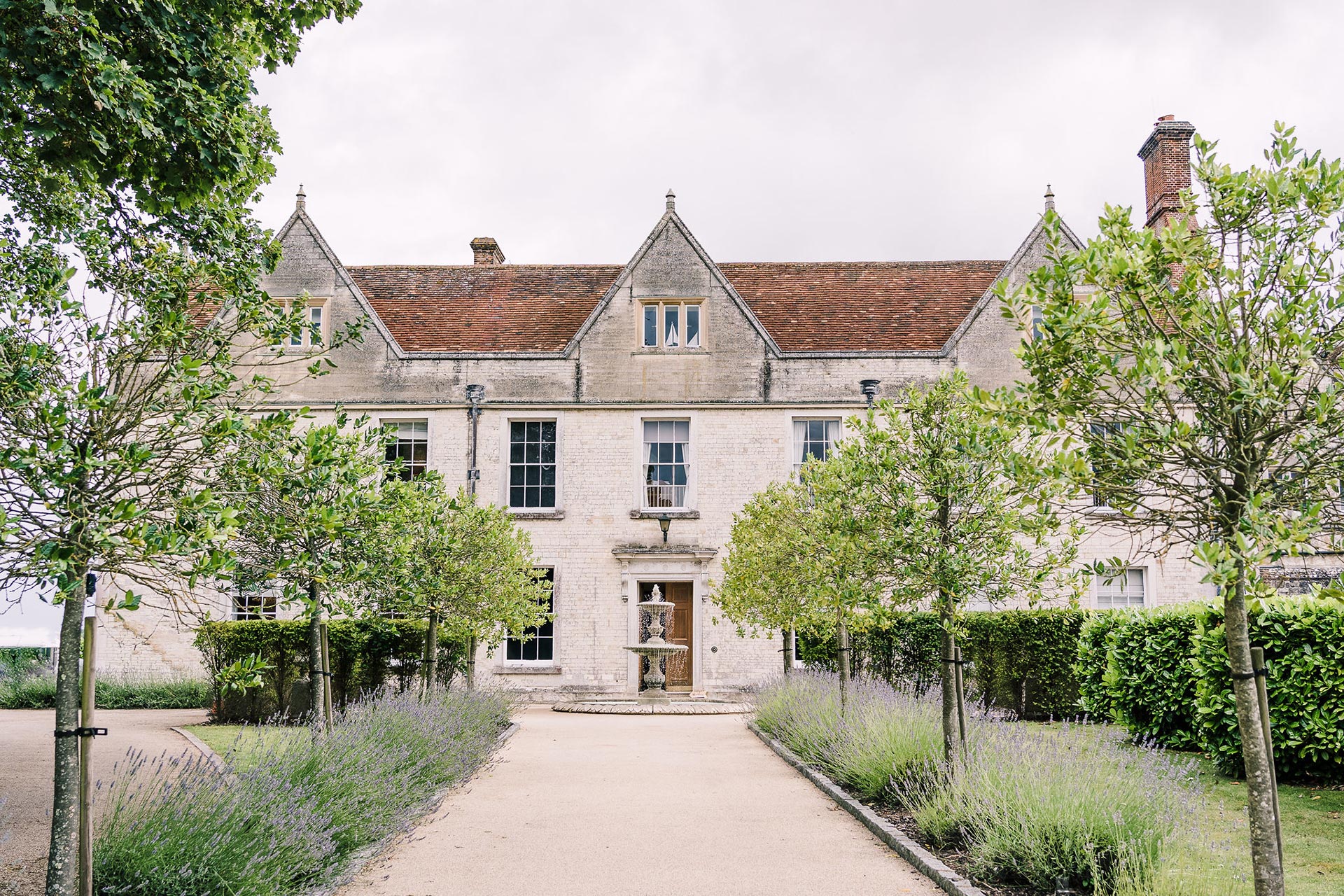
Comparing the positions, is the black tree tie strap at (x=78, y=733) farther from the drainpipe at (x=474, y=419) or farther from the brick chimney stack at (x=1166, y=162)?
the brick chimney stack at (x=1166, y=162)

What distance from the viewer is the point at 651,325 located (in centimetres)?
2253

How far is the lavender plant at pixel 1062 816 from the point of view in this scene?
641 cm

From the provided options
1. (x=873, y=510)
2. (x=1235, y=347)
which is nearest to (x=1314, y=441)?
(x=1235, y=347)

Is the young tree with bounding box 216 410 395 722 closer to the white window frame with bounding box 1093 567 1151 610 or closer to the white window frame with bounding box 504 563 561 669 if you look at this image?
the white window frame with bounding box 504 563 561 669

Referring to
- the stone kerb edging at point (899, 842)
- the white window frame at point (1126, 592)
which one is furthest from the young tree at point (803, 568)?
the white window frame at point (1126, 592)

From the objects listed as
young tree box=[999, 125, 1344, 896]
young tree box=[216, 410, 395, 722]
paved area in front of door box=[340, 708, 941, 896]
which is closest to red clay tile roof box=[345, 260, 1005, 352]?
paved area in front of door box=[340, 708, 941, 896]

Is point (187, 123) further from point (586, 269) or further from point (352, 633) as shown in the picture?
point (586, 269)

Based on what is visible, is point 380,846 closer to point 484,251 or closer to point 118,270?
point 118,270

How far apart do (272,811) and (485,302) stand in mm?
18719

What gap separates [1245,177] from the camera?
5.46 metres

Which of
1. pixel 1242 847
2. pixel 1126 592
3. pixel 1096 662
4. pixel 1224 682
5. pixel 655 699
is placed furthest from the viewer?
pixel 1126 592

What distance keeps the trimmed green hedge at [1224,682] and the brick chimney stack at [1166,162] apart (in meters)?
13.5


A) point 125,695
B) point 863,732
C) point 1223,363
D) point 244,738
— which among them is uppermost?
point 1223,363

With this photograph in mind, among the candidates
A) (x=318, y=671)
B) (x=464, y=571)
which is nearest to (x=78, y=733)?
(x=318, y=671)
